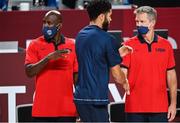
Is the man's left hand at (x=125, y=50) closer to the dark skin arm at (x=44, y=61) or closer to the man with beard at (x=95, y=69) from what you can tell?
the man with beard at (x=95, y=69)

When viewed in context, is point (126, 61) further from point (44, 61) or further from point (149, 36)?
point (44, 61)

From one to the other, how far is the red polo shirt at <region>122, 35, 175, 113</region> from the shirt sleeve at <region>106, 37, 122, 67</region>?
65cm

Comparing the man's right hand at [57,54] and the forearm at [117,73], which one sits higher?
the man's right hand at [57,54]

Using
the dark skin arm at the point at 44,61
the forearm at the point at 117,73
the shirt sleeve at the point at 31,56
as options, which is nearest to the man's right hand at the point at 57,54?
the dark skin arm at the point at 44,61

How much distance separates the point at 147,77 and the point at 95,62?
821mm

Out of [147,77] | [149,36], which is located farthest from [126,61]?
[149,36]

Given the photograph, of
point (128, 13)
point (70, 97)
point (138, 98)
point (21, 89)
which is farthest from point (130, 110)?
point (128, 13)

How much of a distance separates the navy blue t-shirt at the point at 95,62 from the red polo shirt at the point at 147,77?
2.23 feet

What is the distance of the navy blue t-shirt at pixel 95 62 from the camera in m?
4.35

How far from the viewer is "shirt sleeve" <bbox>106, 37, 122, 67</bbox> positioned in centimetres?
435

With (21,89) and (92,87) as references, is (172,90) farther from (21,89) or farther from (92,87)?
(21,89)

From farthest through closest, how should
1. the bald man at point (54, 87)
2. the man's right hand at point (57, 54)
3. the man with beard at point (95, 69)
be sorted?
the bald man at point (54, 87) → the man's right hand at point (57, 54) → the man with beard at point (95, 69)

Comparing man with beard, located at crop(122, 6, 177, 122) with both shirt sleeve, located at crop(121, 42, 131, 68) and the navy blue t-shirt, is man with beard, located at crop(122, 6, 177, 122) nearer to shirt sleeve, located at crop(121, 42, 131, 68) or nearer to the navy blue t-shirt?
shirt sleeve, located at crop(121, 42, 131, 68)

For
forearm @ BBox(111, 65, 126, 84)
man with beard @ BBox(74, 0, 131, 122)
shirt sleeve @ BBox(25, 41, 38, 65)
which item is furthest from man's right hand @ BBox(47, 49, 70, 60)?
forearm @ BBox(111, 65, 126, 84)
